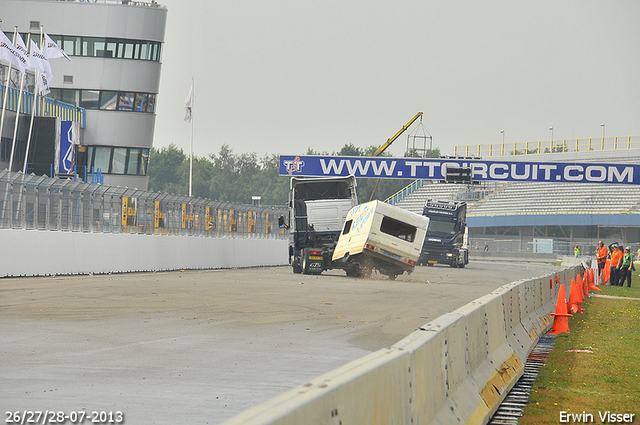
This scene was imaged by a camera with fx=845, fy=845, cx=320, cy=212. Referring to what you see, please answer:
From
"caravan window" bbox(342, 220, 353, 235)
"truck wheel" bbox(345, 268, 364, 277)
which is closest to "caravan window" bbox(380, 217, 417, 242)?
"caravan window" bbox(342, 220, 353, 235)

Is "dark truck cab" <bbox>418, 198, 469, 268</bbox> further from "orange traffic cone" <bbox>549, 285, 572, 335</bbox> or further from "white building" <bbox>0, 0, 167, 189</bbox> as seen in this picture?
"orange traffic cone" <bbox>549, 285, 572, 335</bbox>

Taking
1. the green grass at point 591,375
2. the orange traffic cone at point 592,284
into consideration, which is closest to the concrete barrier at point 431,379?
the green grass at point 591,375

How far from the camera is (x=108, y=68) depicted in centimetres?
5584

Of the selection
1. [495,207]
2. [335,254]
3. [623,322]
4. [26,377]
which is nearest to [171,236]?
[335,254]

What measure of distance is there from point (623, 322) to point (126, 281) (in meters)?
13.1

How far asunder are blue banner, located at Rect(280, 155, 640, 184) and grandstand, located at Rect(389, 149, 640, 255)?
64.0ft

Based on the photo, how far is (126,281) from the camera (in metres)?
23.3

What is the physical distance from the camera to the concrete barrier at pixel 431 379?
3.32m

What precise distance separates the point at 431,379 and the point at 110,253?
77.0 ft

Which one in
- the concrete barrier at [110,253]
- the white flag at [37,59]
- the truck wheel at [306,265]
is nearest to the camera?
the concrete barrier at [110,253]

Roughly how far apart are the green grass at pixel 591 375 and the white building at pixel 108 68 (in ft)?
147

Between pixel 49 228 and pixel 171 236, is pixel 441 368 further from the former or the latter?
pixel 171 236

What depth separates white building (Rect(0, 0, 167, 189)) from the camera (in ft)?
179

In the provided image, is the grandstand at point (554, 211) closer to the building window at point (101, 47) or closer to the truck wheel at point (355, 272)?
the building window at point (101, 47)
